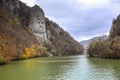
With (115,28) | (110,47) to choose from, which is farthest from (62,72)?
(115,28)

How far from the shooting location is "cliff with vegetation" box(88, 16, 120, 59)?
10475cm

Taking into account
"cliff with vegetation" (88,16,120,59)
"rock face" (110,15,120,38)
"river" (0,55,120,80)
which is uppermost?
"rock face" (110,15,120,38)

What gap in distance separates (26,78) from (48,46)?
156 metres

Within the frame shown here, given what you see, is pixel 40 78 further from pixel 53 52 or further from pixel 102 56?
pixel 53 52

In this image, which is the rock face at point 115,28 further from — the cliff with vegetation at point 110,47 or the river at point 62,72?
the river at point 62,72

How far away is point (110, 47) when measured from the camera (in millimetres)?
110000

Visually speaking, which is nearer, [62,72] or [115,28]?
[62,72]

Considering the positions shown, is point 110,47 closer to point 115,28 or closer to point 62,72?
point 115,28

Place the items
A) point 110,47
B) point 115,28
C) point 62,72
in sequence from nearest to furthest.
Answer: point 62,72 → point 110,47 → point 115,28

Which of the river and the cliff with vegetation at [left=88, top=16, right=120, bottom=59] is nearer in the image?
the river

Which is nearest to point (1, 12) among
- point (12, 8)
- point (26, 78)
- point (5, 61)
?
point (12, 8)

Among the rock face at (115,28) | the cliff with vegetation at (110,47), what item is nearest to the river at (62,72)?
the cliff with vegetation at (110,47)

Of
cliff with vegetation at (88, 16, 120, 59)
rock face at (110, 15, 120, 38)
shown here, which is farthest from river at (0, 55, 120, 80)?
rock face at (110, 15, 120, 38)

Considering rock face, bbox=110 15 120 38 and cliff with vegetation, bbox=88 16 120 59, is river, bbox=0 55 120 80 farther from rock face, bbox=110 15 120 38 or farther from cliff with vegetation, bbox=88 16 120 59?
rock face, bbox=110 15 120 38
